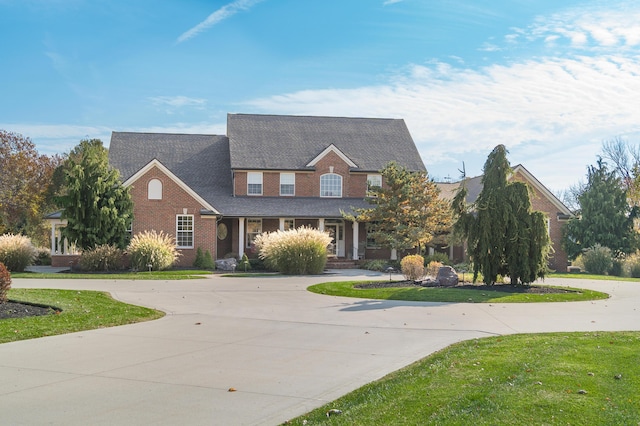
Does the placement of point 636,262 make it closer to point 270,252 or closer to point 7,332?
point 270,252

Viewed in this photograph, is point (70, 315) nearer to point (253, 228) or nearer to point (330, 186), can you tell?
point (253, 228)

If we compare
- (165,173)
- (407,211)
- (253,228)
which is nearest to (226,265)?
(253,228)

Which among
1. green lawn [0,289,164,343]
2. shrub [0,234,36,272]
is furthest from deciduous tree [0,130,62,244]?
green lawn [0,289,164,343]

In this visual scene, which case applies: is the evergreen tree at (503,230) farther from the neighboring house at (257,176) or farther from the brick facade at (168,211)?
the brick facade at (168,211)

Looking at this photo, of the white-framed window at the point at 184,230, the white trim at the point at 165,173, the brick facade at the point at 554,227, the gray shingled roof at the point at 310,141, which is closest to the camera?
the white trim at the point at 165,173

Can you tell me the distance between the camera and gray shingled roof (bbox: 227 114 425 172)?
132ft

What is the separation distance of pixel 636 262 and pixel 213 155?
89.4ft

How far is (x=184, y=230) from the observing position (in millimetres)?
34188

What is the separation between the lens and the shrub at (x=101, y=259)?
29.5 metres

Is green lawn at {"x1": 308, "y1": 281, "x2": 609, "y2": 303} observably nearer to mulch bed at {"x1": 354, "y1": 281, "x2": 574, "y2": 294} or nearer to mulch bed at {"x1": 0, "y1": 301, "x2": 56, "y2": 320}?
mulch bed at {"x1": 354, "y1": 281, "x2": 574, "y2": 294}

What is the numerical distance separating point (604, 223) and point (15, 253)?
32160 millimetres

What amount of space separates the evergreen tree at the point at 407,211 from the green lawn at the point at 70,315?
17884mm

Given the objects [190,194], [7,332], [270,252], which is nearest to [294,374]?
[7,332]

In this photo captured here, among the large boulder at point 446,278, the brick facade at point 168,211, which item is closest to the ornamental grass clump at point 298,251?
the brick facade at point 168,211
